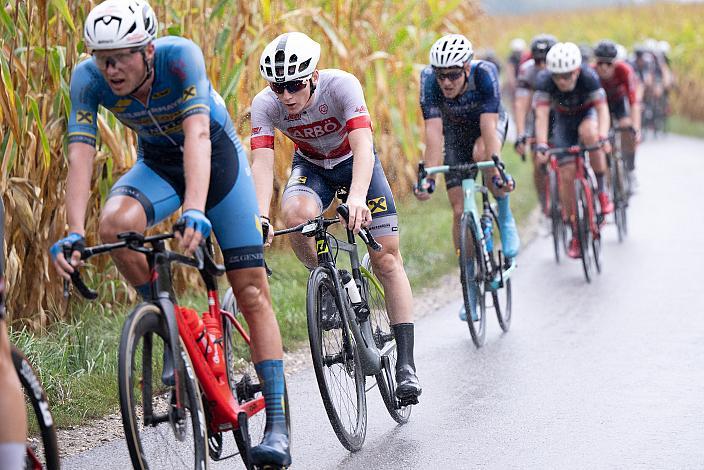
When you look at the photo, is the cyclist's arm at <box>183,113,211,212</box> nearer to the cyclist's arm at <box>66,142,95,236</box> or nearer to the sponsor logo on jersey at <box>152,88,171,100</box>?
the sponsor logo on jersey at <box>152,88,171,100</box>

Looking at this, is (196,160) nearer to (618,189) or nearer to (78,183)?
(78,183)

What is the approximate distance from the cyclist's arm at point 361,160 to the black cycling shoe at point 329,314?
0.51m

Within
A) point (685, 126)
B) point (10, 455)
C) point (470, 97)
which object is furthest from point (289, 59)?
point (685, 126)

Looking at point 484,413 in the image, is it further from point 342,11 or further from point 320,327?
point 342,11

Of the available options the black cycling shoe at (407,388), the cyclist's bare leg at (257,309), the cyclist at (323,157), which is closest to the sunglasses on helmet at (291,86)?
the cyclist at (323,157)

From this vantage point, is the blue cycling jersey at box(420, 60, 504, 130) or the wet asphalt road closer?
the wet asphalt road

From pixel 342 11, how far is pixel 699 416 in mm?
6722

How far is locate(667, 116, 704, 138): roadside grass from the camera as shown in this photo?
102 feet

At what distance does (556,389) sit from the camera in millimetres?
7121

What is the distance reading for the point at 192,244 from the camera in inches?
174

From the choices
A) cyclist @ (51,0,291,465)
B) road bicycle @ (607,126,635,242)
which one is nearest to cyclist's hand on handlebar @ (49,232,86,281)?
cyclist @ (51,0,291,465)

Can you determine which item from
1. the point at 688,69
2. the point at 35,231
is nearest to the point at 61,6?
the point at 35,231

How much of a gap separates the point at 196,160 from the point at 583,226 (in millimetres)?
7059

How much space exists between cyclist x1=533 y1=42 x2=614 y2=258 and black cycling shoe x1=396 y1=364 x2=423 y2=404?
539 cm
